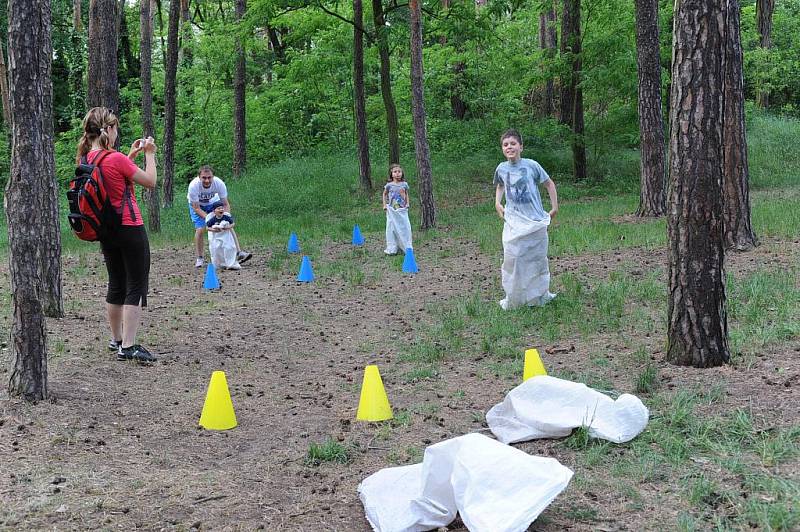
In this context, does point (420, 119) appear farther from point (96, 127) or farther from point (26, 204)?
point (26, 204)

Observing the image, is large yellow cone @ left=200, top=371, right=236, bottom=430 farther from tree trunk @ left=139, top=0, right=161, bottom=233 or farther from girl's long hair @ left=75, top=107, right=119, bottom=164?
tree trunk @ left=139, top=0, right=161, bottom=233

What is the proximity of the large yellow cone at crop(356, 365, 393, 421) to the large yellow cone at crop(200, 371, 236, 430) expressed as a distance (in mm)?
939

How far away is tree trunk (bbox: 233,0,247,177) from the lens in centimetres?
2445

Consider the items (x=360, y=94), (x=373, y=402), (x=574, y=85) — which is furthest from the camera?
(x=574, y=85)

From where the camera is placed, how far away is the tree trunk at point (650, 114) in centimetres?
1471

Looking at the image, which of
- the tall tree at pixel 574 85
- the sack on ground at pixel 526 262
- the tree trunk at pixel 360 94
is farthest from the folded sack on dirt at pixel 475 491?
the tall tree at pixel 574 85

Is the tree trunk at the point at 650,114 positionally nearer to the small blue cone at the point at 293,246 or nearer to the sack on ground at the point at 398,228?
the sack on ground at the point at 398,228

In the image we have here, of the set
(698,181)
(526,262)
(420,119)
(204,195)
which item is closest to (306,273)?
(204,195)

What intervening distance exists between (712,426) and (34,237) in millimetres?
5064

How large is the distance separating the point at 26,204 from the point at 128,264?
1.02 metres

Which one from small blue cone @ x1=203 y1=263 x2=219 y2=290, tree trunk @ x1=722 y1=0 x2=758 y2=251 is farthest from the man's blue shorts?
tree trunk @ x1=722 y1=0 x2=758 y2=251

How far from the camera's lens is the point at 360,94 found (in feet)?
67.7

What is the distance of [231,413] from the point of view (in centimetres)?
583

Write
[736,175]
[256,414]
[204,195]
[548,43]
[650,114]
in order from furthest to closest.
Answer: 1. [548,43]
2. [650,114]
3. [204,195]
4. [736,175]
5. [256,414]
